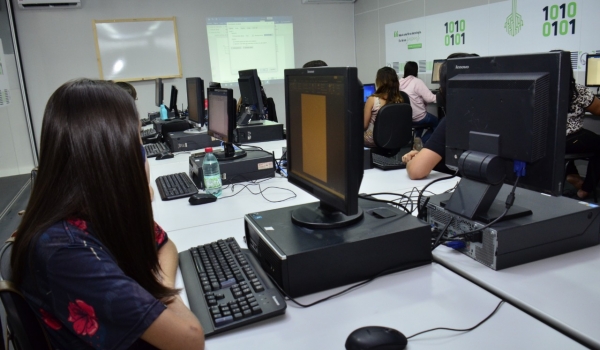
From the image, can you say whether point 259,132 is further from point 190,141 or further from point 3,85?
point 3,85

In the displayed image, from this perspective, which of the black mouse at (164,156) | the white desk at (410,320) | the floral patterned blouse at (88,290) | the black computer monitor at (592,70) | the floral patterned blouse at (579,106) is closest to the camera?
the floral patterned blouse at (88,290)

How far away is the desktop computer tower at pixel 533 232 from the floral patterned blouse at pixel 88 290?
32.4 inches

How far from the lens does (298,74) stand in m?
1.29

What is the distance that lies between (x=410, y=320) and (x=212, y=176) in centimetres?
134

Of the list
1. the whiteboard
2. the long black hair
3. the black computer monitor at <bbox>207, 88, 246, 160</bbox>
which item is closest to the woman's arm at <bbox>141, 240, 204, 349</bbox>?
the long black hair

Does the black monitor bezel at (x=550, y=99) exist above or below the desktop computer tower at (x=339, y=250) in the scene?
above

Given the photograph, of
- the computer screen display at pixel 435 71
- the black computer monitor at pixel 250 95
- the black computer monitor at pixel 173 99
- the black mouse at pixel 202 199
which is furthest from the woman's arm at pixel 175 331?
the computer screen display at pixel 435 71

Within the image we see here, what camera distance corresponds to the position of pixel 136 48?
6.32 metres

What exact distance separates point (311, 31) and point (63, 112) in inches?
271

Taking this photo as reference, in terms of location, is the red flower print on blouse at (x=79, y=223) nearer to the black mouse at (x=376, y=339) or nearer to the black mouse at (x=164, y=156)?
the black mouse at (x=376, y=339)

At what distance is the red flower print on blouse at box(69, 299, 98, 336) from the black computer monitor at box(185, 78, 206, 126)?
106 inches

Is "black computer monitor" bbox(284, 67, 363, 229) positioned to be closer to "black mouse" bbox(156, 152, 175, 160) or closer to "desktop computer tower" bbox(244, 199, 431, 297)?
"desktop computer tower" bbox(244, 199, 431, 297)

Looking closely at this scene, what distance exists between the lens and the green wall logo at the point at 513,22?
4.50 meters

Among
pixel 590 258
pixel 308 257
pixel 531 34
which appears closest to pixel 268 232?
pixel 308 257
